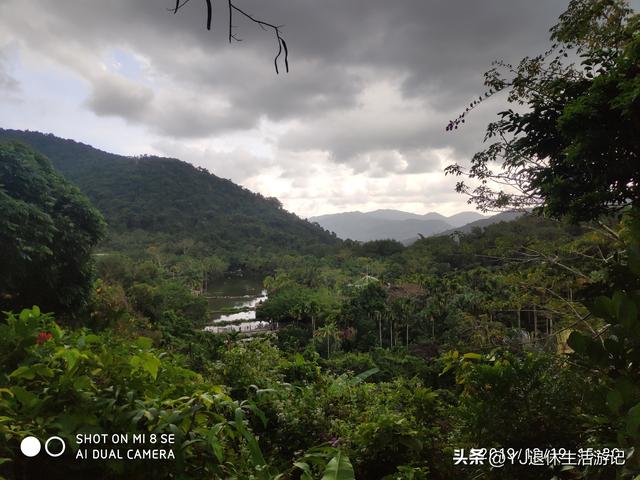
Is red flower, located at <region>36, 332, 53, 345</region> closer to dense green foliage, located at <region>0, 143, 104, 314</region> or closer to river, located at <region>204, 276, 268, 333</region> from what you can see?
dense green foliage, located at <region>0, 143, 104, 314</region>

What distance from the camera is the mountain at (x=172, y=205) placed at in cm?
5628

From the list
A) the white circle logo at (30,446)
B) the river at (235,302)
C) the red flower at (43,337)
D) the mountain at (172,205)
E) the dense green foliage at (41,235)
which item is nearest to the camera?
the white circle logo at (30,446)

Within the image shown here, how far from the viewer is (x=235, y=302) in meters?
33.8

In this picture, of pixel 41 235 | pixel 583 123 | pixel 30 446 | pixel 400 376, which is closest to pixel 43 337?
pixel 30 446

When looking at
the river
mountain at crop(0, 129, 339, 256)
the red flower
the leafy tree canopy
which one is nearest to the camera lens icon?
the red flower

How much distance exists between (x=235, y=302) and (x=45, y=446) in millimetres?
33934

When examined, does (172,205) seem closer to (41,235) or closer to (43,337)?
(41,235)

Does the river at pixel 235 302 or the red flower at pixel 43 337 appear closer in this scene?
the red flower at pixel 43 337

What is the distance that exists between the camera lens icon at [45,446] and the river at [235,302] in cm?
1814

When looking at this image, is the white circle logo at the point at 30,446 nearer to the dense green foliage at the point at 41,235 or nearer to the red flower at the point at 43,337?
the red flower at the point at 43,337

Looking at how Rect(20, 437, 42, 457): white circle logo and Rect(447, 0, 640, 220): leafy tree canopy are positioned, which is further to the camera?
Rect(447, 0, 640, 220): leafy tree canopy

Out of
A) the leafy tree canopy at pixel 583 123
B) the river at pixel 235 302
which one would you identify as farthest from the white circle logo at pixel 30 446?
the river at pixel 235 302

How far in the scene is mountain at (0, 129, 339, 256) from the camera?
185ft

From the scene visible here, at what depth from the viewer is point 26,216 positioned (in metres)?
7.01
